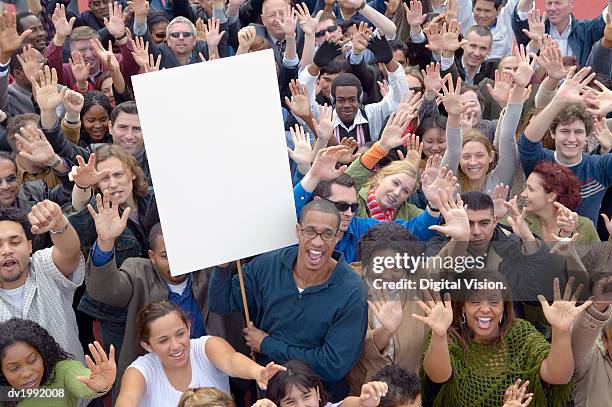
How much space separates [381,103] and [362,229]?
198 centimetres

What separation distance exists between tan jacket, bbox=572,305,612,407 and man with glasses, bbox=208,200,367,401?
0.89 m

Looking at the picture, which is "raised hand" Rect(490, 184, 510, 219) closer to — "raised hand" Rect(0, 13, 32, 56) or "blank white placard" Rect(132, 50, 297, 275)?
"blank white placard" Rect(132, 50, 297, 275)

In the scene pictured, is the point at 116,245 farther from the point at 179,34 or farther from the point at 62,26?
the point at 62,26

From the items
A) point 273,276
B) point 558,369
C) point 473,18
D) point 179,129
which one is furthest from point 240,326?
point 473,18

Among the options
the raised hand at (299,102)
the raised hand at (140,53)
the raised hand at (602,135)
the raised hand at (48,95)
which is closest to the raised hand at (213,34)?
the raised hand at (140,53)

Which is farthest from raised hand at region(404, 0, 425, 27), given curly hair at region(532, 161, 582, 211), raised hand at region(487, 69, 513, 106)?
curly hair at region(532, 161, 582, 211)

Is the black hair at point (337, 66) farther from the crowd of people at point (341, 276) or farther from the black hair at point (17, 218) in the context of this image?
the black hair at point (17, 218)

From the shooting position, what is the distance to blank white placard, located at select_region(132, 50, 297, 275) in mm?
4180

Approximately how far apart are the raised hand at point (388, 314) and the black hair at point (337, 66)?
3.01 meters

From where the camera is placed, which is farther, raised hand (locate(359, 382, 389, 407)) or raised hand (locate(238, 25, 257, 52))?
raised hand (locate(238, 25, 257, 52))

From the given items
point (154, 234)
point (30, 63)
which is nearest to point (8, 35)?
point (30, 63)

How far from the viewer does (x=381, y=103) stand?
6707 millimetres

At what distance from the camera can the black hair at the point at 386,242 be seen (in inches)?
174

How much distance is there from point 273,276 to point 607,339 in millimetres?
1436
